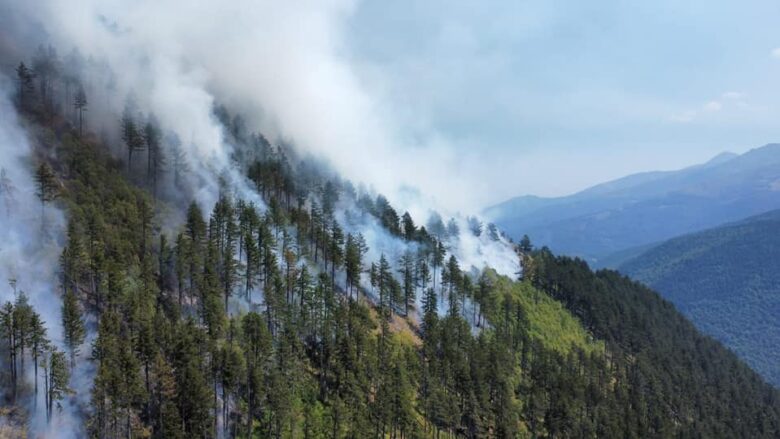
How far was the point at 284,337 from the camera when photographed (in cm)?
10838

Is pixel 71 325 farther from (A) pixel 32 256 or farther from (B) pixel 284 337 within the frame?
(B) pixel 284 337

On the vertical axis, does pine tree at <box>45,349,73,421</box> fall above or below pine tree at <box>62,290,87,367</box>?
below

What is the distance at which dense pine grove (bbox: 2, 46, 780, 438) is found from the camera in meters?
90.4

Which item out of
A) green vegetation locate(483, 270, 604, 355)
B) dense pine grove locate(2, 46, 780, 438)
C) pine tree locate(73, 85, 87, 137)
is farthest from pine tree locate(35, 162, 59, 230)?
green vegetation locate(483, 270, 604, 355)

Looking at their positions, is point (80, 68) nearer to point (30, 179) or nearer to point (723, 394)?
point (30, 179)

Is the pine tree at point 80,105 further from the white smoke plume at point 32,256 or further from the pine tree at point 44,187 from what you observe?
the pine tree at point 44,187

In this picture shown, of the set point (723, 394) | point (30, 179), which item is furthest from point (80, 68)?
point (723, 394)

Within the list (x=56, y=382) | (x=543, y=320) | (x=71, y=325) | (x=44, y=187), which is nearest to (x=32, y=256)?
(x=44, y=187)

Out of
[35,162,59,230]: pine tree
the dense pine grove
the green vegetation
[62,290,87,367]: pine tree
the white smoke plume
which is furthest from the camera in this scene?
the green vegetation

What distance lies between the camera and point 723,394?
180 metres

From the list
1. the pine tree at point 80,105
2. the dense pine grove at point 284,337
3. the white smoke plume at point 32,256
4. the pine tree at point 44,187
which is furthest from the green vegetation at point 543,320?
the pine tree at point 80,105

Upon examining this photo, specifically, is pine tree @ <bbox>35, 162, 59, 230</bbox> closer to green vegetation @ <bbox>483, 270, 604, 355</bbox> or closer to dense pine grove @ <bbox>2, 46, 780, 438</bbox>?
dense pine grove @ <bbox>2, 46, 780, 438</bbox>

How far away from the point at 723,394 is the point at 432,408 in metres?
120

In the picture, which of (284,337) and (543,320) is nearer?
(284,337)
